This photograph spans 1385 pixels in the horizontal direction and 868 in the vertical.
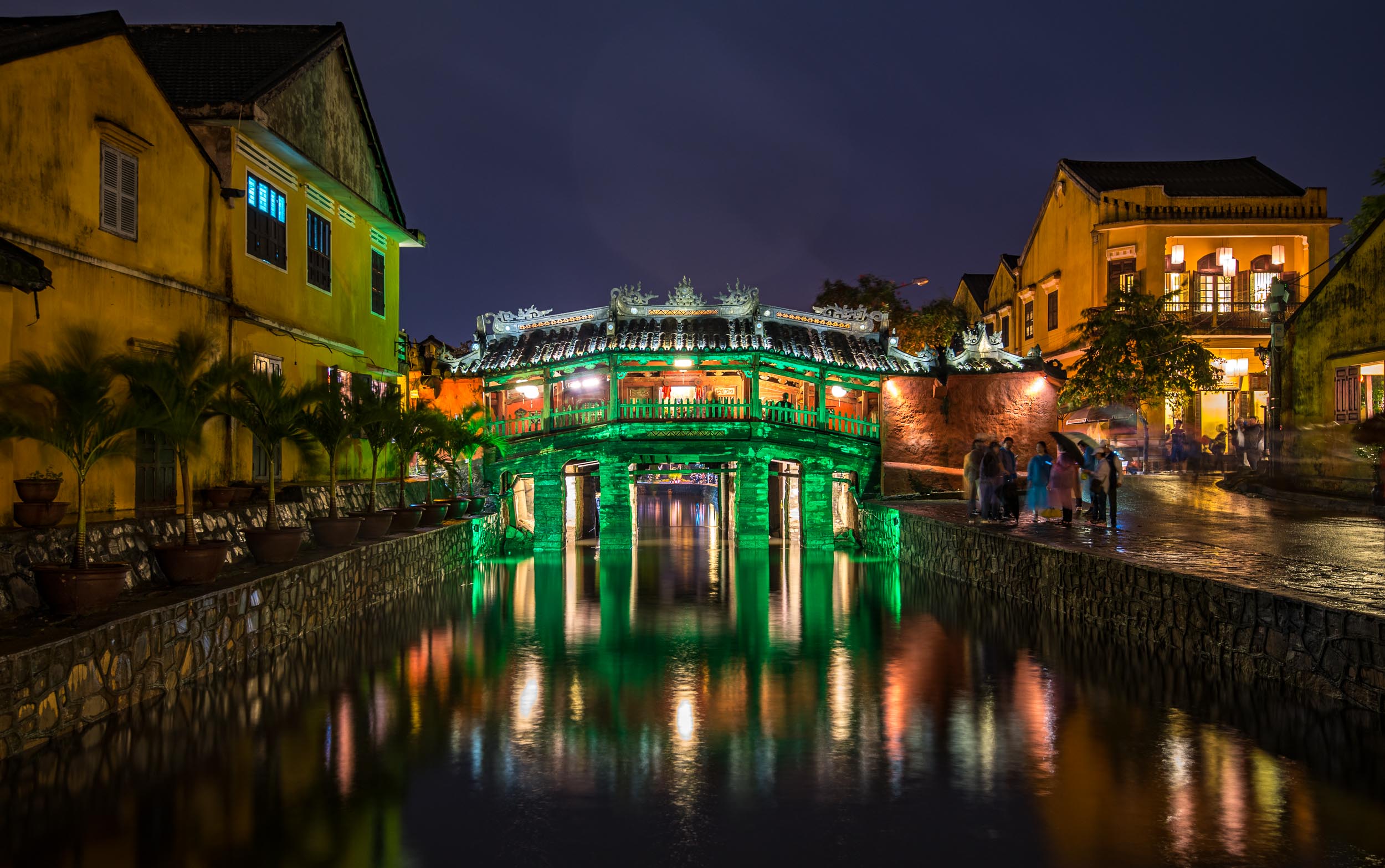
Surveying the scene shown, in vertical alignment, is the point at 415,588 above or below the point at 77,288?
below

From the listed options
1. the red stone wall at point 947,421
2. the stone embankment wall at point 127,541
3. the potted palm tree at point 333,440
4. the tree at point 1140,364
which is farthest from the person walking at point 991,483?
the stone embankment wall at point 127,541

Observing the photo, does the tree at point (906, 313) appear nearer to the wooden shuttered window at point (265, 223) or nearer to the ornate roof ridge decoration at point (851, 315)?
the ornate roof ridge decoration at point (851, 315)

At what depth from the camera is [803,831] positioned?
633 centimetres

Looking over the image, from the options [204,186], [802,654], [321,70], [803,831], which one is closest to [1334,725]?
[803,831]

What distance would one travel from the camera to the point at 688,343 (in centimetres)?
3030

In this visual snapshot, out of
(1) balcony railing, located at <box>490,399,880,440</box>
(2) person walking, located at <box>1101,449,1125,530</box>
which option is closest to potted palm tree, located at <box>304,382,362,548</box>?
(2) person walking, located at <box>1101,449,1125,530</box>

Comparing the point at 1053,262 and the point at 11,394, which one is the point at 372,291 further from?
the point at 1053,262

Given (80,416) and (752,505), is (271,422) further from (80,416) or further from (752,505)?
(752,505)

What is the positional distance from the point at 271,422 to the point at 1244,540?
13838 millimetres

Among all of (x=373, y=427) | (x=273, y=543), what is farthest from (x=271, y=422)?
(x=373, y=427)

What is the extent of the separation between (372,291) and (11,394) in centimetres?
1308

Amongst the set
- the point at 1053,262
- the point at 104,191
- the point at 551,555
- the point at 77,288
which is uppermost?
the point at 1053,262

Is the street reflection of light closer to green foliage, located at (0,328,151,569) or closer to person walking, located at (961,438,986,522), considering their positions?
green foliage, located at (0,328,151,569)

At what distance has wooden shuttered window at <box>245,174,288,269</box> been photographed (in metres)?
17.9
